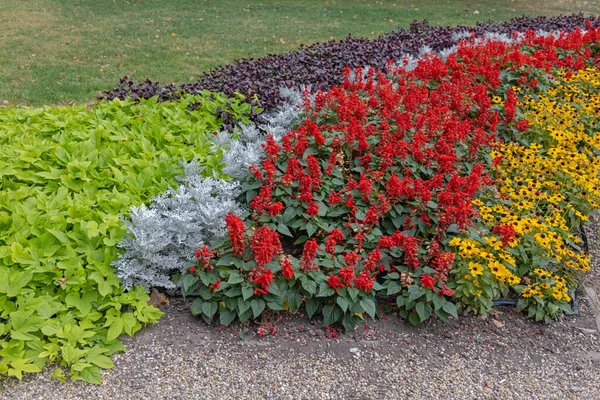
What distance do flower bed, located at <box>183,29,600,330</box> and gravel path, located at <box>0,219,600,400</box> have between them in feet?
0.44

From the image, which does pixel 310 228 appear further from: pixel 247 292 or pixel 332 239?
pixel 247 292

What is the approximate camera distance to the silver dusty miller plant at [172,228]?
3.28m

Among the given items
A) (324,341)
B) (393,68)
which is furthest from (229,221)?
(393,68)

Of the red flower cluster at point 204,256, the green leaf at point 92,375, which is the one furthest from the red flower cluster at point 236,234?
the green leaf at point 92,375

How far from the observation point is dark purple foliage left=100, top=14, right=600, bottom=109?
5312mm

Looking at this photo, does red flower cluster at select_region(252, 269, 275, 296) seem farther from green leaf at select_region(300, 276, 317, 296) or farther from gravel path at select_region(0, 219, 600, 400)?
gravel path at select_region(0, 219, 600, 400)

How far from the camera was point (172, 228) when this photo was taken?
3.45m

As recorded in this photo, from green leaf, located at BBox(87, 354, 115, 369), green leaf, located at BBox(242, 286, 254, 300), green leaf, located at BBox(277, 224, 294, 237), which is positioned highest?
green leaf, located at BBox(277, 224, 294, 237)

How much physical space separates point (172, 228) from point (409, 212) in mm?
1577

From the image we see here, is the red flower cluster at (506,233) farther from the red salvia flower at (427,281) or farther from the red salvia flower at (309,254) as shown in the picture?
Result: the red salvia flower at (309,254)

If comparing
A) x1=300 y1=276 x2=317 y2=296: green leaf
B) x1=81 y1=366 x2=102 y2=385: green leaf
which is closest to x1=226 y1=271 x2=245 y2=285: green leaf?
x1=300 y1=276 x2=317 y2=296: green leaf

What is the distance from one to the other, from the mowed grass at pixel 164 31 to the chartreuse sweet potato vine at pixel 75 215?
8.14ft

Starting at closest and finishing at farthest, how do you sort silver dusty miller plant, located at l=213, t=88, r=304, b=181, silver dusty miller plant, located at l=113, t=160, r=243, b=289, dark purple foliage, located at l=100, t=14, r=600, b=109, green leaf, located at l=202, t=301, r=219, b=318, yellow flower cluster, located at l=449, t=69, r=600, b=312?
green leaf, located at l=202, t=301, r=219, b=318
silver dusty miller plant, located at l=113, t=160, r=243, b=289
yellow flower cluster, located at l=449, t=69, r=600, b=312
silver dusty miller plant, located at l=213, t=88, r=304, b=181
dark purple foliage, located at l=100, t=14, r=600, b=109

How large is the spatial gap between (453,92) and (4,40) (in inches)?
293
